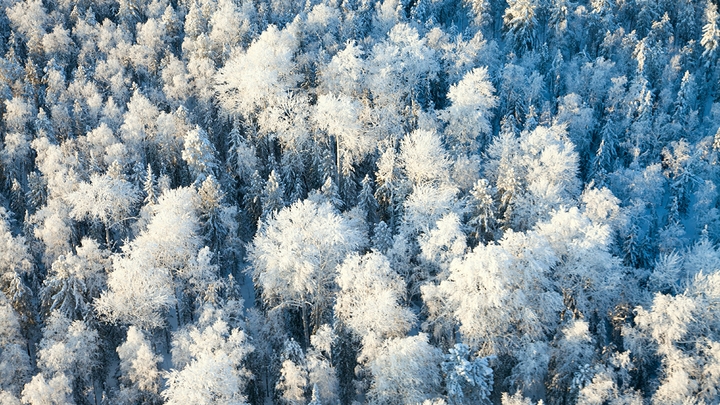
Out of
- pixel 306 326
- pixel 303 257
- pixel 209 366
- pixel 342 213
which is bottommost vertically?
pixel 306 326

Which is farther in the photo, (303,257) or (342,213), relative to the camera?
(342,213)

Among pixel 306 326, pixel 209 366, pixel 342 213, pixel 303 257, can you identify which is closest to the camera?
pixel 209 366

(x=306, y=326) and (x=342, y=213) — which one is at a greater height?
(x=342, y=213)

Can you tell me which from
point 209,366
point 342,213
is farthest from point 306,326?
point 342,213

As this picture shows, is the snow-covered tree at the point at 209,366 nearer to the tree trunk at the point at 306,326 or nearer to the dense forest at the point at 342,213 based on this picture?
the dense forest at the point at 342,213

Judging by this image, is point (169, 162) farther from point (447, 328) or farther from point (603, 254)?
point (603, 254)

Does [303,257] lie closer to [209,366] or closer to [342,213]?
[209,366]

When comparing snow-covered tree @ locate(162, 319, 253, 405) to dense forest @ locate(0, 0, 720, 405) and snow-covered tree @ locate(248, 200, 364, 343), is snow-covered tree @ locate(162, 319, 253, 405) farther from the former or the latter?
snow-covered tree @ locate(248, 200, 364, 343)

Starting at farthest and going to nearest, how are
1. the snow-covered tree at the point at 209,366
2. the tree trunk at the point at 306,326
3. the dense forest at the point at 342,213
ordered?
the tree trunk at the point at 306,326 < the dense forest at the point at 342,213 < the snow-covered tree at the point at 209,366

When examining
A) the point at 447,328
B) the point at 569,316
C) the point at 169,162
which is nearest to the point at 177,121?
the point at 169,162

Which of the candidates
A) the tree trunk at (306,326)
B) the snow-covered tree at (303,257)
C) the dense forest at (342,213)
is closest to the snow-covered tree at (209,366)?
the dense forest at (342,213)
